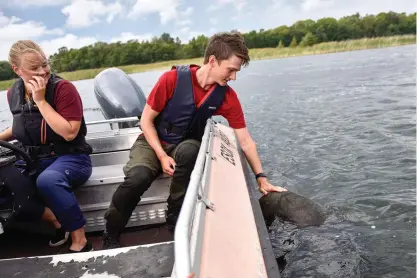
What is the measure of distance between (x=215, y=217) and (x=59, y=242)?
1.27 m

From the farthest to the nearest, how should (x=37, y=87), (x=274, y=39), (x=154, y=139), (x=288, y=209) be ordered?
1. (x=274, y=39)
2. (x=288, y=209)
3. (x=154, y=139)
4. (x=37, y=87)

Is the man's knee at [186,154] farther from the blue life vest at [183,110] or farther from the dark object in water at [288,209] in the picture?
the dark object in water at [288,209]

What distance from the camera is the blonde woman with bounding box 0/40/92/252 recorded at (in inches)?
87.7

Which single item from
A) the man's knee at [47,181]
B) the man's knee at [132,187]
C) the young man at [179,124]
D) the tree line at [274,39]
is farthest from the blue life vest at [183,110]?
the tree line at [274,39]

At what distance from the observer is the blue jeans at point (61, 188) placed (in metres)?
2.21

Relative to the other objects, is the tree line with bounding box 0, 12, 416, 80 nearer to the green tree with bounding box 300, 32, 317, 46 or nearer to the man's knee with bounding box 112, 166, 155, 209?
the green tree with bounding box 300, 32, 317, 46

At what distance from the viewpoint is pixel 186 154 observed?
7.73ft

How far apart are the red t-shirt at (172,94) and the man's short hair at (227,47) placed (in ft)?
0.83

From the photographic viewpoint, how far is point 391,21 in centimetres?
6344

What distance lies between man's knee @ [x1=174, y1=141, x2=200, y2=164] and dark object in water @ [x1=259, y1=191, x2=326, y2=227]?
1.17 metres

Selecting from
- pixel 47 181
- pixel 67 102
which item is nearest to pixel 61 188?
pixel 47 181

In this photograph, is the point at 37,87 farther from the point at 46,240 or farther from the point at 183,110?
the point at 46,240

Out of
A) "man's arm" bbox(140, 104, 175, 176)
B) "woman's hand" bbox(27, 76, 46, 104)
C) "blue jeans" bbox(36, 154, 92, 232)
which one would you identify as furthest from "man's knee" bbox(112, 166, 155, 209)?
"woman's hand" bbox(27, 76, 46, 104)

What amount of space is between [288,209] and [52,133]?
1.93 metres
